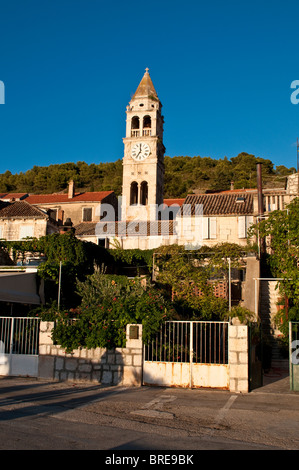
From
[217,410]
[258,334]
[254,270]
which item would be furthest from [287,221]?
[217,410]

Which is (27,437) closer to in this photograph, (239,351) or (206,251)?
(239,351)

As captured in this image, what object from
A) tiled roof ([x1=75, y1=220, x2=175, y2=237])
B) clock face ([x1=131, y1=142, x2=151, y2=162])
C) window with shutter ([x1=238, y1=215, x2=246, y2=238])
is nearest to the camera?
window with shutter ([x1=238, y1=215, x2=246, y2=238])

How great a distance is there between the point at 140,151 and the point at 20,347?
111ft

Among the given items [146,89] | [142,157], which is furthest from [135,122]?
[142,157]

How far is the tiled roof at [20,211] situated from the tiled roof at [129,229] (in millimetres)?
4477

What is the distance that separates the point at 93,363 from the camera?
12.5 m

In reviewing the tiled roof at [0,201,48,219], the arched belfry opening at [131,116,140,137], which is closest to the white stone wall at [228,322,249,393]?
the tiled roof at [0,201,48,219]

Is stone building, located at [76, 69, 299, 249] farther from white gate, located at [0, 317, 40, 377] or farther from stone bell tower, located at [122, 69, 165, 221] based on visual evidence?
white gate, located at [0, 317, 40, 377]

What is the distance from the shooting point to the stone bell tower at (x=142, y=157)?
4472 cm

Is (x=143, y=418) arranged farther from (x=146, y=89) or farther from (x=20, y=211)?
(x=146, y=89)

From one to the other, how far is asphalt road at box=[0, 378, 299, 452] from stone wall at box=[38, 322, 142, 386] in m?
0.44

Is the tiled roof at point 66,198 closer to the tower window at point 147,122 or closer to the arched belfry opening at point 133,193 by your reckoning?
the arched belfry opening at point 133,193

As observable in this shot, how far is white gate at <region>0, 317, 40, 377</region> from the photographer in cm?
1350

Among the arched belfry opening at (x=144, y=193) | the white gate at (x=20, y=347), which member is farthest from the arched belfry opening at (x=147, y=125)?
the white gate at (x=20, y=347)
